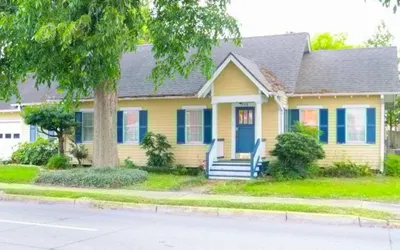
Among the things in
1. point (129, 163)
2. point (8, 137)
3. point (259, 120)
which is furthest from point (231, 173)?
point (8, 137)

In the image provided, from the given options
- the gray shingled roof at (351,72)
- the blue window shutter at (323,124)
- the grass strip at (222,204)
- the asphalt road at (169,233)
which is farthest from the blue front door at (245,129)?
the asphalt road at (169,233)

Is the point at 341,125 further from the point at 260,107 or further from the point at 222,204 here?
the point at 222,204

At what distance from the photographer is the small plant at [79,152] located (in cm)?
2316

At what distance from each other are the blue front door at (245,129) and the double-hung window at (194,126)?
1.80 meters

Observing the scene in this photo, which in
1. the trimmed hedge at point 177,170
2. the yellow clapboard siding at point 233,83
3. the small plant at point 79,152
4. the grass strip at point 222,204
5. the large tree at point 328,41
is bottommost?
the grass strip at point 222,204

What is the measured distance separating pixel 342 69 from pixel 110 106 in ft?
35.2

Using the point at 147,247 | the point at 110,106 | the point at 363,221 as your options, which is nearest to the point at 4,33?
the point at 110,106

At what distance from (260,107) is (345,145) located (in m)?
4.11

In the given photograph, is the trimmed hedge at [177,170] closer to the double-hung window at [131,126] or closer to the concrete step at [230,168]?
the concrete step at [230,168]

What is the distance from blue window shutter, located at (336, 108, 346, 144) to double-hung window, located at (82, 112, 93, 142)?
12183mm

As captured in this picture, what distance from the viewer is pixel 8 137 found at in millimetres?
28516

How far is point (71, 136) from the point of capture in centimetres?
2409

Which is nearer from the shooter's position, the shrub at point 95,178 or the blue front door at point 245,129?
the shrub at point 95,178

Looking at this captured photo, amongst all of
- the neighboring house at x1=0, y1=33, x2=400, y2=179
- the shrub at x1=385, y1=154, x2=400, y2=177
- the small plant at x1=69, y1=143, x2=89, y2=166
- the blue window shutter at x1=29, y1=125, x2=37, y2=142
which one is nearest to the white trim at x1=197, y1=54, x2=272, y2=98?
the neighboring house at x1=0, y1=33, x2=400, y2=179
